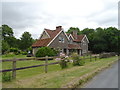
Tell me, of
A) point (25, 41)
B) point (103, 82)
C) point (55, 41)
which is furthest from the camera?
point (25, 41)

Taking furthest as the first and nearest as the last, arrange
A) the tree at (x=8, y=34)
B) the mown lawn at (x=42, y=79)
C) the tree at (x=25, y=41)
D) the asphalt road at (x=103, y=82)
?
the tree at (x=25, y=41) → the tree at (x=8, y=34) → the asphalt road at (x=103, y=82) → the mown lawn at (x=42, y=79)

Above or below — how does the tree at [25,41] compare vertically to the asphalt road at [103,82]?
above

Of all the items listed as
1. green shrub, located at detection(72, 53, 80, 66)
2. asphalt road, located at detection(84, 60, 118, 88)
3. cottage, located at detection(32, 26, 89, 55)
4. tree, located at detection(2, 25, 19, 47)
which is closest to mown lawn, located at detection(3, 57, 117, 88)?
asphalt road, located at detection(84, 60, 118, 88)

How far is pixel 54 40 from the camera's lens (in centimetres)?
2822

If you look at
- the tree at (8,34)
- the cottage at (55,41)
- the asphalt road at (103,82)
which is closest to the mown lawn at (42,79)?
the asphalt road at (103,82)

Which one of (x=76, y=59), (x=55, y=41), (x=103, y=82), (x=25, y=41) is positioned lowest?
(x=103, y=82)

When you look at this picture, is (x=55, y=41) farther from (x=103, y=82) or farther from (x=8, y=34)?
(x=8, y=34)

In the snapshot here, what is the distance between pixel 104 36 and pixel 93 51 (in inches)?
300

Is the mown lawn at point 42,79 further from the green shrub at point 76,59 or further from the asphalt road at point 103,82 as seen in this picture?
the green shrub at point 76,59

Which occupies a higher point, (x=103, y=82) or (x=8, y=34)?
(x=8, y=34)

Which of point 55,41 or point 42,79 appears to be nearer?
point 42,79

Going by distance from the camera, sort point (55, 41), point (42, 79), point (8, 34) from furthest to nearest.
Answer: point (8, 34), point (55, 41), point (42, 79)

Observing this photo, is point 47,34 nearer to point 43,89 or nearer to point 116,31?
point 116,31

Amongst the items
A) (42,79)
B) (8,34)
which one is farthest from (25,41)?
(42,79)
